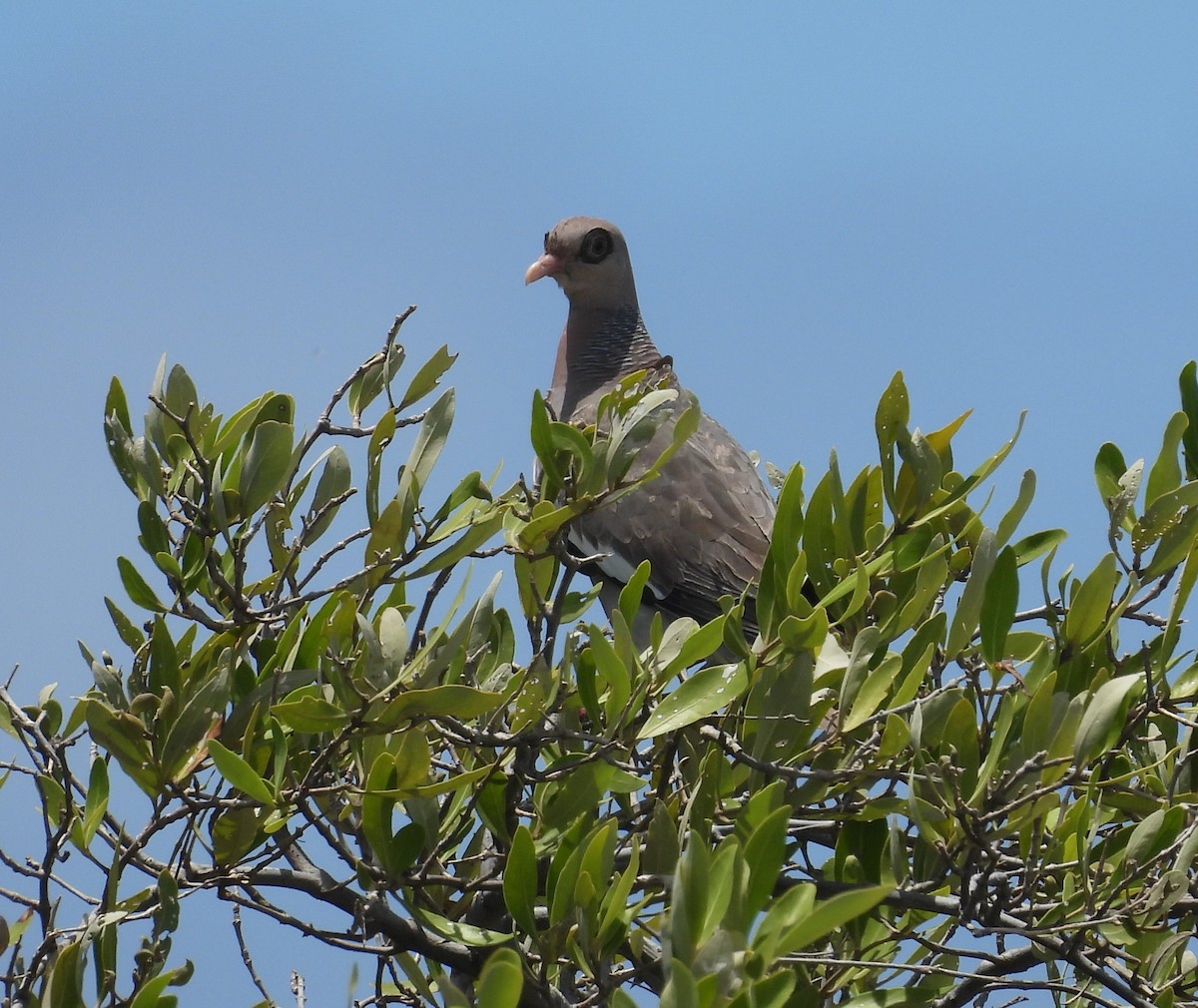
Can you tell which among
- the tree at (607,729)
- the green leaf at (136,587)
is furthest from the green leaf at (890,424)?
the green leaf at (136,587)

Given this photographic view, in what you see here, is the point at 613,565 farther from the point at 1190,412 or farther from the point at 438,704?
the point at 438,704

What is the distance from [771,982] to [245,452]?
1368 mm

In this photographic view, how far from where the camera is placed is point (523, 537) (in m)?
2.14

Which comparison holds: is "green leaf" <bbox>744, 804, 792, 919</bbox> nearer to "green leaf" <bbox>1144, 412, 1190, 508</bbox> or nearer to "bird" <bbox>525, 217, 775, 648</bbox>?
"green leaf" <bbox>1144, 412, 1190, 508</bbox>

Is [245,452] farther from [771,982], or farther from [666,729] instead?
[771,982]

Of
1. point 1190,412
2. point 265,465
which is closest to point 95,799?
point 265,465

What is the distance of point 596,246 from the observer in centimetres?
614

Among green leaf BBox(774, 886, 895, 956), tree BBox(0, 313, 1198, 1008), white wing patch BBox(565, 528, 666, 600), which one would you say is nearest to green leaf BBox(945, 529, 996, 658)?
tree BBox(0, 313, 1198, 1008)

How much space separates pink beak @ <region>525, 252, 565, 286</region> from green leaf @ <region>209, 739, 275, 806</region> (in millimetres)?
4244

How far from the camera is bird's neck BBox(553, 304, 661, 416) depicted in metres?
6.06

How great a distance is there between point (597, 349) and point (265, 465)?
400cm

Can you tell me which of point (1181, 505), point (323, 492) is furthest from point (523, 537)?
point (1181, 505)

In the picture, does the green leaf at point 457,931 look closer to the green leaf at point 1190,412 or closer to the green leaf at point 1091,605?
the green leaf at point 1091,605

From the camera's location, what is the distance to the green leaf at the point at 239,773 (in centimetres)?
180
